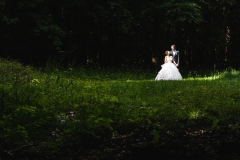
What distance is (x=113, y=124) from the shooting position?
7449 millimetres

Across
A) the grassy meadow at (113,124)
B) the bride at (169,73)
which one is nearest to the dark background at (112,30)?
the bride at (169,73)

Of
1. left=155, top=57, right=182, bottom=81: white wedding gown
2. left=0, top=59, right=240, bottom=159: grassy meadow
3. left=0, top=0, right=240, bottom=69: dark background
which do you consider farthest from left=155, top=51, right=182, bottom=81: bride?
left=0, top=59, right=240, bottom=159: grassy meadow

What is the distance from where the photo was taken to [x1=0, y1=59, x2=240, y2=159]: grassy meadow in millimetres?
5906

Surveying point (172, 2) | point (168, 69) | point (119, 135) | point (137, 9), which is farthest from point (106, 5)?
point (119, 135)

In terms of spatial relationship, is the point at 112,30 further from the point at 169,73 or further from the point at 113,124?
the point at 113,124

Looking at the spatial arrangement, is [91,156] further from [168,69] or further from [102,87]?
[168,69]

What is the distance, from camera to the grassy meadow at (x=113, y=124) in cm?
591

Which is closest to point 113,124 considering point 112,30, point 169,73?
point 169,73

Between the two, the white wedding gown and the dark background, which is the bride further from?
the dark background

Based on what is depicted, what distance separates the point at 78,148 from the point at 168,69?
44.7 ft

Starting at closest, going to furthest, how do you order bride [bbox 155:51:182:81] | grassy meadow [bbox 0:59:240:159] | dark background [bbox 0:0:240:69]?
1. grassy meadow [bbox 0:59:240:159]
2. bride [bbox 155:51:182:81]
3. dark background [bbox 0:0:240:69]

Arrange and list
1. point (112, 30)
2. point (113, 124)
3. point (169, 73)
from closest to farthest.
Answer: point (113, 124), point (169, 73), point (112, 30)

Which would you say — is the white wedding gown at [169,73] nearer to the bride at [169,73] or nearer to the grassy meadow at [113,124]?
the bride at [169,73]

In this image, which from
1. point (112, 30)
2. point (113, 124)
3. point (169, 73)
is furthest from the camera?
point (112, 30)
